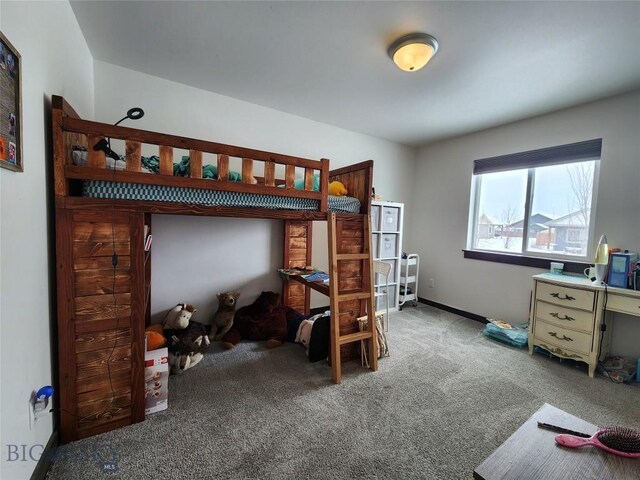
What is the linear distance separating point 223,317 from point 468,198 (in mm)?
3353

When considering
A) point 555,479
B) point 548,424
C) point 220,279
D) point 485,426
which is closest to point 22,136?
point 220,279

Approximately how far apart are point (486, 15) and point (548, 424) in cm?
212

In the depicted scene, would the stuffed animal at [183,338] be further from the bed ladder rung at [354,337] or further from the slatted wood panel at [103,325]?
the bed ladder rung at [354,337]

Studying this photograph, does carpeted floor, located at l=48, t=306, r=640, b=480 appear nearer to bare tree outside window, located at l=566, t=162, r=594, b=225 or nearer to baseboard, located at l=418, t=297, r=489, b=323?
baseboard, located at l=418, t=297, r=489, b=323

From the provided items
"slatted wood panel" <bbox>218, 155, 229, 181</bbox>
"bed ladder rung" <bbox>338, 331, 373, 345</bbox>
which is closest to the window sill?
"bed ladder rung" <bbox>338, 331, 373, 345</bbox>

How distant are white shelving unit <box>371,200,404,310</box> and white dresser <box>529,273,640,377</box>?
1478mm

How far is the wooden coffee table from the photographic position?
848 millimetres

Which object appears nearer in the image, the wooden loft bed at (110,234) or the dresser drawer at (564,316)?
the wooden loft bed at (110,234)

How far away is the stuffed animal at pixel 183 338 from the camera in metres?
2.02

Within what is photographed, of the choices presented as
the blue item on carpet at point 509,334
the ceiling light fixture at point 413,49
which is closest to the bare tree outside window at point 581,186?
the blue item on carpet at point 509,334

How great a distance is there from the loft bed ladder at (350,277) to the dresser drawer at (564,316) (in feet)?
5.29

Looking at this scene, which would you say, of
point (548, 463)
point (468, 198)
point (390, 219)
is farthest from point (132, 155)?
point (468, 198)

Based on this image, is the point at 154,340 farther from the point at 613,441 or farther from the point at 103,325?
the point at 613,441

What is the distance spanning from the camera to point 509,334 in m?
2.64
